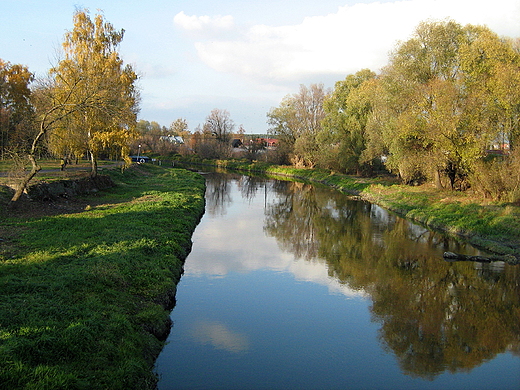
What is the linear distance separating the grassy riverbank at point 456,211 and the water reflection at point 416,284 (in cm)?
97

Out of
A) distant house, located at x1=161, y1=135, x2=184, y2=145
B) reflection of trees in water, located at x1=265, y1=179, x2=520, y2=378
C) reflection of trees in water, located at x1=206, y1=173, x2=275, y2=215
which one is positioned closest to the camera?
reflection of trees in water, located at x1=265, y1=179, x2=520, y2=378

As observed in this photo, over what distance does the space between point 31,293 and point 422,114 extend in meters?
26.8

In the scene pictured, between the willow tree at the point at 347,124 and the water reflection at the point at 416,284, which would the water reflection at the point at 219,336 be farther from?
the willow tree at the point at 347,124

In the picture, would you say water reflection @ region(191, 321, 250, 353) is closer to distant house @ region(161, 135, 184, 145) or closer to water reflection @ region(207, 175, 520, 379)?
water reflection @ region(207, 175, 520, 379)

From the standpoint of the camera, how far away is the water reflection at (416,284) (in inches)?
408

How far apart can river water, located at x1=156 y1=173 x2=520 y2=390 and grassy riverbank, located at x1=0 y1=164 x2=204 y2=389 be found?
0.91 metres

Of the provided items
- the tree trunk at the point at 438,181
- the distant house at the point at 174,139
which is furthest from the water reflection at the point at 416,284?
the distant house at the point at 174,139

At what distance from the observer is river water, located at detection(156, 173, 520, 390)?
8.98 metres

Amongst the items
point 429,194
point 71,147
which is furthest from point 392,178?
point 71,147

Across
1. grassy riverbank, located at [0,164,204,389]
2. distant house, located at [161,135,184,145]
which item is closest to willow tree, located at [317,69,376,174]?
grassy riverbank, located at [0,164,204,389]

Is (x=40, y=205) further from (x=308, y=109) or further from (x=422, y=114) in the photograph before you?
(x=308, y=109)

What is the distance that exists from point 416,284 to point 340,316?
3.99m

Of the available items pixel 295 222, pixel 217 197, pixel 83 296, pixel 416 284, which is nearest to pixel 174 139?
pixel 217 197

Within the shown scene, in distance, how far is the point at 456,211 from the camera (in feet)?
79.8
